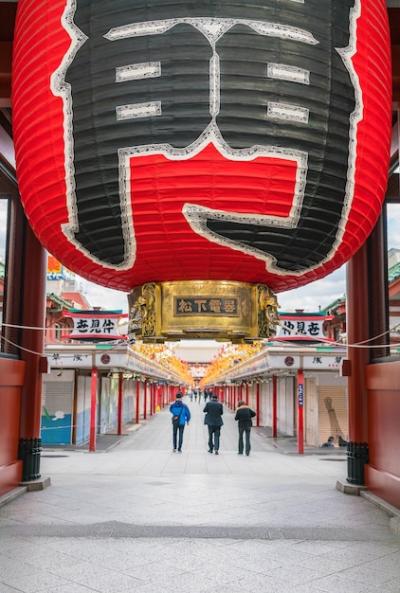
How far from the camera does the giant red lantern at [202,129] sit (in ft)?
7.98

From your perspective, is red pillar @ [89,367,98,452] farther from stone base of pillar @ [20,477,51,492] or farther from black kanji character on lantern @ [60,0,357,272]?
black kanji character on lantern @ [60,0,357,272]

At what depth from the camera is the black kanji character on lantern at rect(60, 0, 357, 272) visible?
2424 mm

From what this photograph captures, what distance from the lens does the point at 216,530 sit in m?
6.98

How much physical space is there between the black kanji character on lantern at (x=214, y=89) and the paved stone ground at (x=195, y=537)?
12.2 feet

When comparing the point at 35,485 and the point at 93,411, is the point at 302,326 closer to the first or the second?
the point at 93,411

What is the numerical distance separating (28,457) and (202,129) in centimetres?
831

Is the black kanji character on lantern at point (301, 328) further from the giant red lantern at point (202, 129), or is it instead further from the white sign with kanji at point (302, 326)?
the giant red lantern at point (202, 129)

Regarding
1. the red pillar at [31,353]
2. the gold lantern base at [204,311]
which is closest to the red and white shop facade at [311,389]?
the red pillar at [31,353]

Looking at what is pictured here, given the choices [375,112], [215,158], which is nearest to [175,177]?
[215,158]

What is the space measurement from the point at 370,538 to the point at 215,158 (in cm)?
578

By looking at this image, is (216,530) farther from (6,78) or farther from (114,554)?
(6,78)

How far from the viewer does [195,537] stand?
21.9ft

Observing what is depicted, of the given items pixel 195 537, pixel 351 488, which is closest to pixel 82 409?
pixel 351 488

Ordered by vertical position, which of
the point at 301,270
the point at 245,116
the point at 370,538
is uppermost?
the point at 245,116
